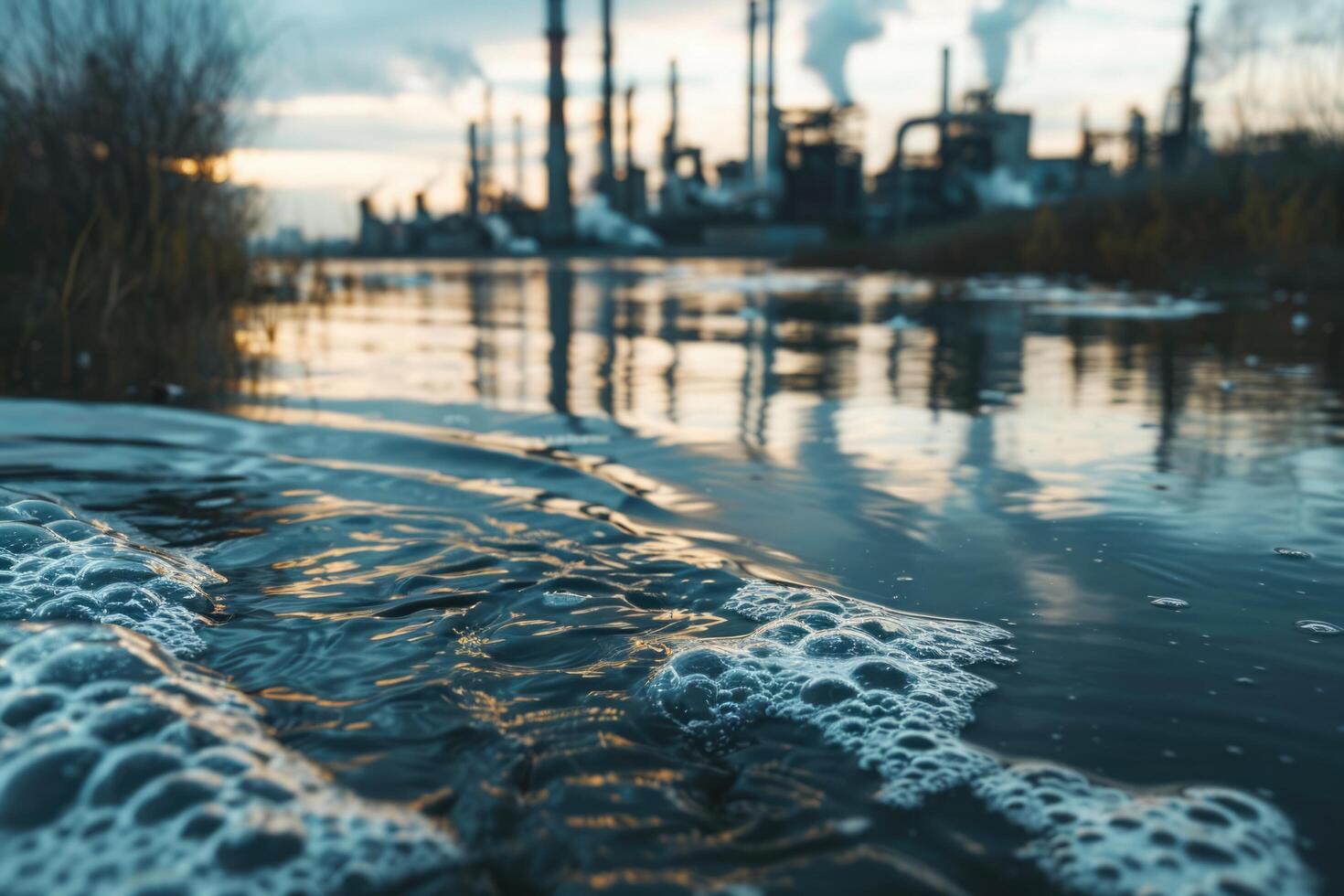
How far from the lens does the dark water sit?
1199 mm

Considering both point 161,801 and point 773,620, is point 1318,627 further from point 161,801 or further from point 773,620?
point 161,801

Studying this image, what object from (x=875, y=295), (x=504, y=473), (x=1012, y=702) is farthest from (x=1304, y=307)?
(x=1012, y=702)

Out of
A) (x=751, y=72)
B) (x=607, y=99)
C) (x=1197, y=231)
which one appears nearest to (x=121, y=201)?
(x=1197, y=231)

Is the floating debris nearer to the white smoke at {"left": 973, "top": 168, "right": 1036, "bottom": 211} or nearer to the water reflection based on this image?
the water reflection

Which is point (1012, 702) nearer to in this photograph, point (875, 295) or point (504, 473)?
point (504, 473)

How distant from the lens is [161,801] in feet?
4.00

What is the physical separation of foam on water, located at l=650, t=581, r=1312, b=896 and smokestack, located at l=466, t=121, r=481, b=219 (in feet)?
159

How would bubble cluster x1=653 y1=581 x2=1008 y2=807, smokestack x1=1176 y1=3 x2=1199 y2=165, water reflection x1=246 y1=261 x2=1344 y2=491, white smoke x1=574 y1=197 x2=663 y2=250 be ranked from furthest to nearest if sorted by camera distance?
white smoke x1=574 y1=197 x2=663 y2=250 → smokestack x1=1176 y1=3 x2=1199 y2=165 → water reflection x1=246 y1=261 x2=1344 y2=491 → bubble cluster x1=653 y1=581 x2=1008 y2=807

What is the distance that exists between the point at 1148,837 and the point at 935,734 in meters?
0.31

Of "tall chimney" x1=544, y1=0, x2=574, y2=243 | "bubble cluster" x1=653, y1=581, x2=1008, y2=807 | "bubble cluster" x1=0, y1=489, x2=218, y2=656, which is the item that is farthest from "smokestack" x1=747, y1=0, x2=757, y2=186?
"bubble cluster" x1=653, y1=581, x2=1008, y2=807

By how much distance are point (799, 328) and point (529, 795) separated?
6.74 meters

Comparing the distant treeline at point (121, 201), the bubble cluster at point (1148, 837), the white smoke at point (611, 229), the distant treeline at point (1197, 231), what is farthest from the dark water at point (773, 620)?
the white smoke at point (611, 229)

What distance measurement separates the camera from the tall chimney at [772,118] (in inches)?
1502

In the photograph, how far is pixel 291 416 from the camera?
12.8ft
